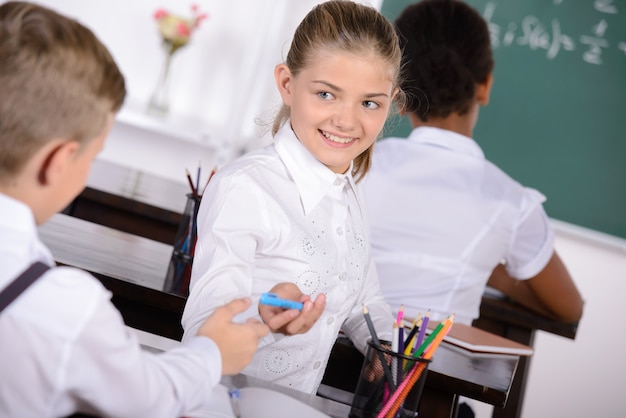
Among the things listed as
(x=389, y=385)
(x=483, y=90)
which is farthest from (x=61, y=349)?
(x=483, y=90)

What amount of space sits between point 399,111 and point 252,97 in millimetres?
2542

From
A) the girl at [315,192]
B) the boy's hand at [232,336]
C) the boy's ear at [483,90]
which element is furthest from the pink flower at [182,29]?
the boy's hand at [232,336]

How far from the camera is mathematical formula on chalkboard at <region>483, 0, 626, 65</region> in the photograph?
3.88 metres

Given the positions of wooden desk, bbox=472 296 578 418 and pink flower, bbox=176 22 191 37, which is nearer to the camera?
wooden desk, bbox=472 296 578 418

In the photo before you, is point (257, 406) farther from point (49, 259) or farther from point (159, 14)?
Answer: point (159, 14)

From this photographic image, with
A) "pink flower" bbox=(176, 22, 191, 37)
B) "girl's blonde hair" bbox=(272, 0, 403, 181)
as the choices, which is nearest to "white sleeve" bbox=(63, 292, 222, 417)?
"girl's blonde hair" bbox=(272, 0, 403, 181)

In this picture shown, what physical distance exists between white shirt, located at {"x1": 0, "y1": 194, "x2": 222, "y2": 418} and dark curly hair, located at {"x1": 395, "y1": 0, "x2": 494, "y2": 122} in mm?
1646

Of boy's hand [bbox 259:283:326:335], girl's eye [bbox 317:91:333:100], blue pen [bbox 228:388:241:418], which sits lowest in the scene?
blue pen [bbox 228:388:241:418]

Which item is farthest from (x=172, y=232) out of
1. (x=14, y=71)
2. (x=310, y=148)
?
(x=14, y=71)

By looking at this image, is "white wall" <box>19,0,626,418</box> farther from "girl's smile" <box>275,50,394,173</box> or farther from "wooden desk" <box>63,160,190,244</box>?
"girl's smile" <box>275,50,394,173</box>

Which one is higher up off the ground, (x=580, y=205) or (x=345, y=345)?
(x=580, y=205)

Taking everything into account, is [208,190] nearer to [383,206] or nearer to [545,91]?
[383,206]

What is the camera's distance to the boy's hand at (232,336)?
3.26 feet

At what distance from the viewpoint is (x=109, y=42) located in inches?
176
